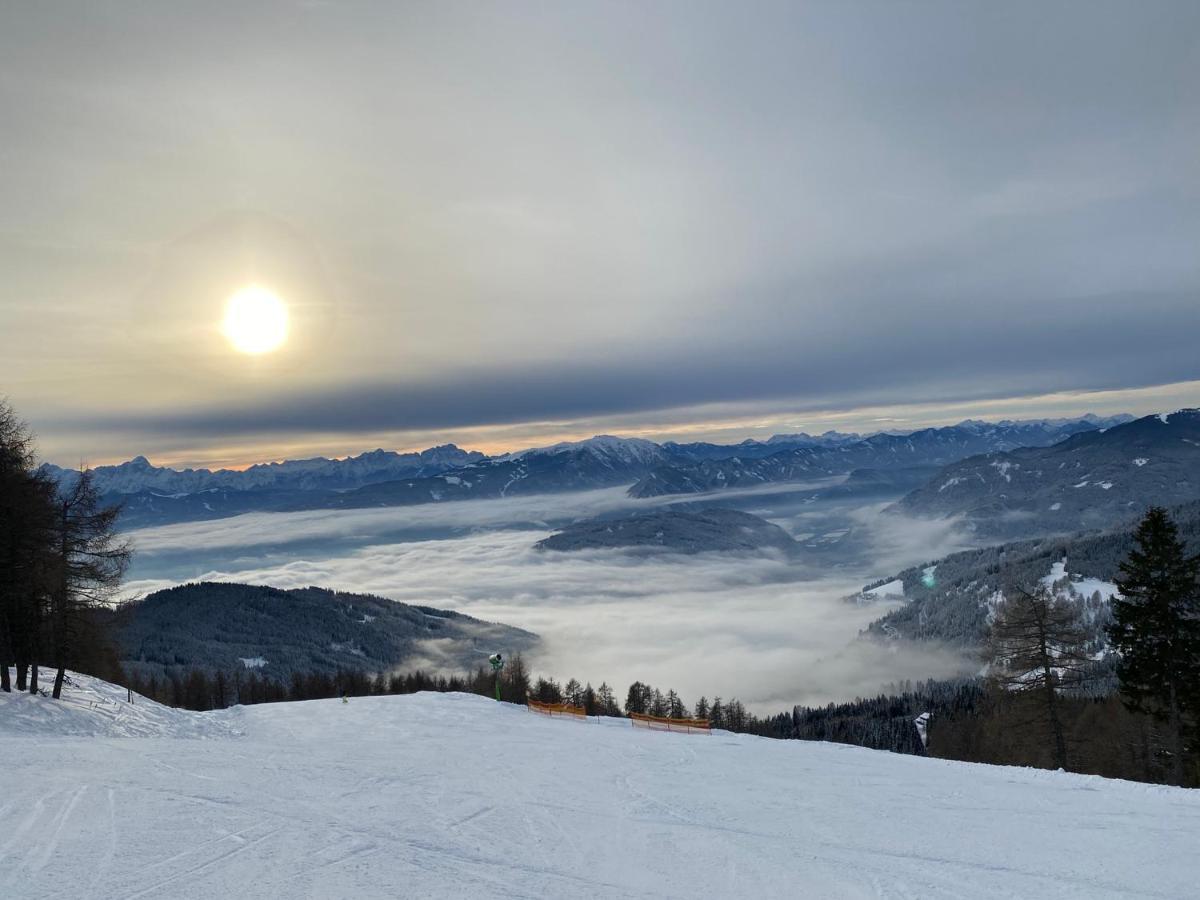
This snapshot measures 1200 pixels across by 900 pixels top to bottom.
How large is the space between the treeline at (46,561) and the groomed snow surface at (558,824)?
18.8 ft

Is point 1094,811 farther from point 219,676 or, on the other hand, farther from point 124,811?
point 219,676

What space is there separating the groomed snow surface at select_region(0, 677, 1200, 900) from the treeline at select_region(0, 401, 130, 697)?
5734 millimetres

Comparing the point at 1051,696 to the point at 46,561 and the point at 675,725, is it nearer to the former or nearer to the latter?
the point at 675,725

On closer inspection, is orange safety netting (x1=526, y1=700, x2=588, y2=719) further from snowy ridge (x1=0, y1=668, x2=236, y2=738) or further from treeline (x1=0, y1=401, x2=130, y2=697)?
treeline (x1=0, y1=401, x2=130, y2=697)

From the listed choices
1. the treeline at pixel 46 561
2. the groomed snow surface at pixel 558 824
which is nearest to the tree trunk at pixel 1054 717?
the groomed snow surface at pixel 558 824

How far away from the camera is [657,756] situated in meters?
22.0

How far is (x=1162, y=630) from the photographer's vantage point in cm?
2780

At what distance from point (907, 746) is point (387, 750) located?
12585cm

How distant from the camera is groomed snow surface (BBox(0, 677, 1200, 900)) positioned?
34.5ft

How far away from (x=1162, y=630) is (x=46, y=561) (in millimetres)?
47856

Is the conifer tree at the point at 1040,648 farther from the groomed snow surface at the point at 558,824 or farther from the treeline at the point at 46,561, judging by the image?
the treeline at the point at 46,561

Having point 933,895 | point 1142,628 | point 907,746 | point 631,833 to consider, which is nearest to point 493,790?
point 631,833

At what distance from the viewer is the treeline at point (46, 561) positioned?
26.0 m

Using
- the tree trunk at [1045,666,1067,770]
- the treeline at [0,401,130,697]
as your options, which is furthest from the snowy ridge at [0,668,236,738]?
the tree trunk at [1045,666,1067,770]
